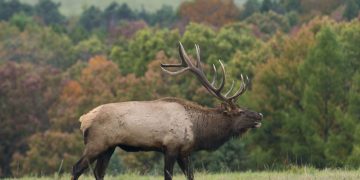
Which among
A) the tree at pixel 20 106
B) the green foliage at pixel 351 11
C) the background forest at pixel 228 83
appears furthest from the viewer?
the green foliage at pixel 351 11

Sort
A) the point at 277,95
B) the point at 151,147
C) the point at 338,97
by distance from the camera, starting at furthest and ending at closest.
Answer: the point at 277,95 < the point at 338,97 < the point at 151,147

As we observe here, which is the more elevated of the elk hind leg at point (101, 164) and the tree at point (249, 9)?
the tree at point (249, 9)

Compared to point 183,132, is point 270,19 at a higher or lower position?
higher

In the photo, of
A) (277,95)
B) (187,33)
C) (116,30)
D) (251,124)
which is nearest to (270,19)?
(116,30)

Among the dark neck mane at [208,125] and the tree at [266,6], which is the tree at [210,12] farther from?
the dark neck mane at [208,125]

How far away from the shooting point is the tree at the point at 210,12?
13012 cm

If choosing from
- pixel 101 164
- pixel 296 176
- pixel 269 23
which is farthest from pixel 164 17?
pixel 296 176

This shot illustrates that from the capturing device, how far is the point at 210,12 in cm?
13350

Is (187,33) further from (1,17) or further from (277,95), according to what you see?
(1,17)

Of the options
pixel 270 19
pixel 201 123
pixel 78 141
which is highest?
pixel 270 19

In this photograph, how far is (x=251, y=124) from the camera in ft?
52.6

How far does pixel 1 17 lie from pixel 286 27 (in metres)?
59.1

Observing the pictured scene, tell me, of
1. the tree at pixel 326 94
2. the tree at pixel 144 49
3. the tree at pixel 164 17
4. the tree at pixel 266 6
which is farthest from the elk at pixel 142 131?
the tree at pixel 164 17

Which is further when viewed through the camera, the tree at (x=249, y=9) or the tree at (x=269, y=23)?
the tree at (x=249, y=9)
